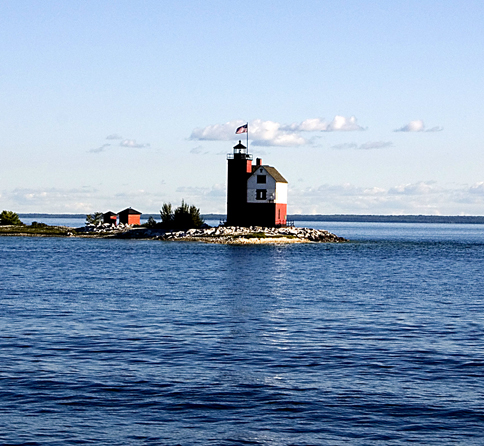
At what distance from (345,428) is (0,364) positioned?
1107cm

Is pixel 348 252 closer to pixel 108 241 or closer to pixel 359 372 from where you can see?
pixel 108 241

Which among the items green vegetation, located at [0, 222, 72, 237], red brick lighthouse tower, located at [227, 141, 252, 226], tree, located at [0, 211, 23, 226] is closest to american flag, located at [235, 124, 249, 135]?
red brick lighthouse tower, located at [227, 141, 252, 226]

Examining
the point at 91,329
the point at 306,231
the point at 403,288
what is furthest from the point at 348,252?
the point at 91,329

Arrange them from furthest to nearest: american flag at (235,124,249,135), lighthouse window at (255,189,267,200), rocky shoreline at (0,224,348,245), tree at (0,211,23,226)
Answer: tree at (0,211,23,226)
lighthouse window at (255,189,267,200)
rocky shoreline at (0,224,348,245)
american flag at (235,124,249,135)

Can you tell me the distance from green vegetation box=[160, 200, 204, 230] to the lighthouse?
7887 mm

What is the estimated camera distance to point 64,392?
18422 mm

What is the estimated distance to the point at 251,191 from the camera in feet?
327

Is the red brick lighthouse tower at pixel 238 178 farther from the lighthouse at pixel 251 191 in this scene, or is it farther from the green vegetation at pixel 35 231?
the green vegetation at pixel 35 231

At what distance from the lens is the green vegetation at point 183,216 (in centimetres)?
10850

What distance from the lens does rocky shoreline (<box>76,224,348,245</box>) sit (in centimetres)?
9844

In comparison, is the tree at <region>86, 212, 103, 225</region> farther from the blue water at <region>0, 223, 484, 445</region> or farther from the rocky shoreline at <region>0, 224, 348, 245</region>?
the blue water at <region>0, 223, 484, 445</region>

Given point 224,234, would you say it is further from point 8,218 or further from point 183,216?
point 8,218

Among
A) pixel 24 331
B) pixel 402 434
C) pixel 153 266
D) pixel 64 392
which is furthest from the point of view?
pixel 153 266

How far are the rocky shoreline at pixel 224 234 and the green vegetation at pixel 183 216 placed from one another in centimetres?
217
